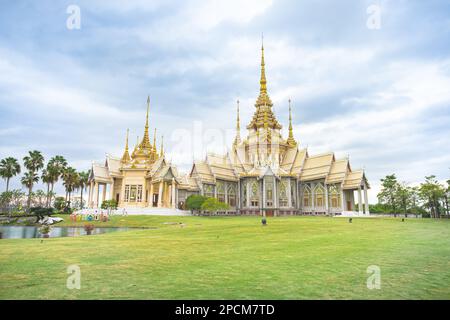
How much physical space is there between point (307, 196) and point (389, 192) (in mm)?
14167

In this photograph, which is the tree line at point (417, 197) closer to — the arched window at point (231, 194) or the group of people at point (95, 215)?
the arched window at point (231, 194)

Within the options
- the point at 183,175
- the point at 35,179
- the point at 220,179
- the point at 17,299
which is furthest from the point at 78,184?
the point at 17,299

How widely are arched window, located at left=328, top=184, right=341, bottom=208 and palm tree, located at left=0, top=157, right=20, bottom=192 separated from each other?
2310 inches

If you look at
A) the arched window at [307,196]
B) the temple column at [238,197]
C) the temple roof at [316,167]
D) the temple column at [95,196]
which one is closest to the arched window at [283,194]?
the temple roof at [316,167]

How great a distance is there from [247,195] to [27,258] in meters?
47.9

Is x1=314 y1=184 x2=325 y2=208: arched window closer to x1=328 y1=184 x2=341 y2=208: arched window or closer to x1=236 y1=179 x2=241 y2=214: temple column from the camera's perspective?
x1=328 y1=184 x2=341 y2=208: arched window

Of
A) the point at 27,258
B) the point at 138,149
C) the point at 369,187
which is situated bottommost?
the point at 27,258

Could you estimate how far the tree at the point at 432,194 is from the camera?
44750 mm

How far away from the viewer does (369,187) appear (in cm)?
5028

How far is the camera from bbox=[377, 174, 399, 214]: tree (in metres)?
51.9

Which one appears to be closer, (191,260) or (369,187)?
(191,260)
